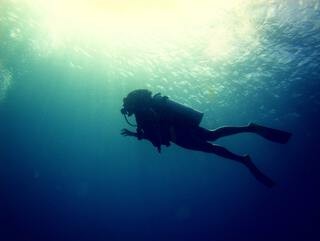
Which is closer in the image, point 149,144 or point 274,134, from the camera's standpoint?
point 274,134

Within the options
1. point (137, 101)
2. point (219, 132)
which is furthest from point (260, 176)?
point (137, 101)

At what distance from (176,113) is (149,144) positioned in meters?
38.4

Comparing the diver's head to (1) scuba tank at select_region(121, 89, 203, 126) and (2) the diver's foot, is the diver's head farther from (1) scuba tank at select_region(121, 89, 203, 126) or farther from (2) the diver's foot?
(2) the diver's foot

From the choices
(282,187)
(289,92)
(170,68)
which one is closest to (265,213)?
(282,187)

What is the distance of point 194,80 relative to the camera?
21719 mm

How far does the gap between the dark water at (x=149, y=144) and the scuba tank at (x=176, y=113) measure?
902 cm

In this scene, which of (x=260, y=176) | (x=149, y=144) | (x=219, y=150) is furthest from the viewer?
(x=149, y=144)

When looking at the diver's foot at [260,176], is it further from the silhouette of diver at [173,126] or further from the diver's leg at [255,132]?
the diver's leg at [255,132]

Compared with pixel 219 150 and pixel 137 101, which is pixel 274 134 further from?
pixel 137 101

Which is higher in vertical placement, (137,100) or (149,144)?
(149,144)

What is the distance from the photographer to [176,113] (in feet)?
22.2

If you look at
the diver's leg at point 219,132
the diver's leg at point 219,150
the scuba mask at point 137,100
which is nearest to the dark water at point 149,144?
the diver's leg at point 219,132

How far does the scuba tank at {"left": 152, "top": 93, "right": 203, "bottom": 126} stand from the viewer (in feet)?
22.2

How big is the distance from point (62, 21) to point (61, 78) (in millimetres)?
11923
